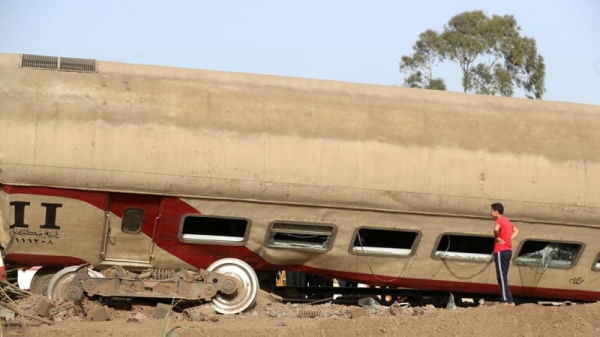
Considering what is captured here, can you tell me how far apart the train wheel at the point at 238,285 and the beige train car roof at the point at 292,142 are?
1084 millimetres

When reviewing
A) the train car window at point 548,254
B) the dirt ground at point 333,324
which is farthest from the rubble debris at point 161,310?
the train car window at point 548,254

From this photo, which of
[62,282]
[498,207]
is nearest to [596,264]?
[498,207]

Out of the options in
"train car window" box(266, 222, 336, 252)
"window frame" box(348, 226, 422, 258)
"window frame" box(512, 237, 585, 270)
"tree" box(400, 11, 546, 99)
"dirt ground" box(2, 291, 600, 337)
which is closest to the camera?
"dirt ground" box(2, 291, 600, 337)

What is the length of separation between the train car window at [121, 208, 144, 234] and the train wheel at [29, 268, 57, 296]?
1.26 meters

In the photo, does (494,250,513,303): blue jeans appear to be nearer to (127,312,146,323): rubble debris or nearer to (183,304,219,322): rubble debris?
(183,304,219,322): rubble debris

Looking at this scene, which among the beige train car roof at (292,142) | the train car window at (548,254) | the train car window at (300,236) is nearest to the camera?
the beige train car roof at (292,142)

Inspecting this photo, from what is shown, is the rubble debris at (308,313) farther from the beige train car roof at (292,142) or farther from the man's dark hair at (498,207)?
the man's dark hair at (498,207)

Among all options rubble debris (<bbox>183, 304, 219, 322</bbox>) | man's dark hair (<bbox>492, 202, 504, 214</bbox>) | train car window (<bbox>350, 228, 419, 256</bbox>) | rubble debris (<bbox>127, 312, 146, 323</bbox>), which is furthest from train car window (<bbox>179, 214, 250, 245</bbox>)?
man's dark hair (<bbox>492, 202, 504, 214</bbox>)

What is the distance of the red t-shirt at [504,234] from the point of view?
48.1 ft

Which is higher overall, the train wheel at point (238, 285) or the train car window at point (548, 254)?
→ the train car window at point (548, 254)

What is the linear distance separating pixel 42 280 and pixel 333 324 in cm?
464

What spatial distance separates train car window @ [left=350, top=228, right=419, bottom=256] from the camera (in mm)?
15469

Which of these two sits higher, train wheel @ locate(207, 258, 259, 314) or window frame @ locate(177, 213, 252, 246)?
window frame @ locate(177, 213, 252, 246)

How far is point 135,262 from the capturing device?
14750 mm
